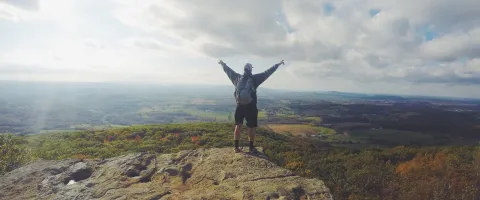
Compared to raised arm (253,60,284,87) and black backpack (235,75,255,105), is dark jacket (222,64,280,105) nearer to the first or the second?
raised arm (253,60,284,87)

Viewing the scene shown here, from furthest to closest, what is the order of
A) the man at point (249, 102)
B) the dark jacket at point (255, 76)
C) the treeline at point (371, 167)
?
the treeline at point (371, 167) → the dark jacket at point (255, 76) → the man at point (249, 102)

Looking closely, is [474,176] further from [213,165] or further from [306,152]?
[213,165]

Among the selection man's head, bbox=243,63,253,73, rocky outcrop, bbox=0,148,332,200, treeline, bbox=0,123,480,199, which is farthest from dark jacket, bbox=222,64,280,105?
treeline, bbox=0,123,480,199

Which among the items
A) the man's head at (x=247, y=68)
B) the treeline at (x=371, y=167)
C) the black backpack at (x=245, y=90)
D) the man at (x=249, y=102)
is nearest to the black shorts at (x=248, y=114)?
the man at (x=249, y=102)

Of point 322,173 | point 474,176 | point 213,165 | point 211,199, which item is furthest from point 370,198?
point 211,199

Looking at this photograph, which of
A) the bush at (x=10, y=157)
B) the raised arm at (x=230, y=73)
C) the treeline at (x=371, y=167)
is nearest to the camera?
the raised arm at (x=230, y=73)

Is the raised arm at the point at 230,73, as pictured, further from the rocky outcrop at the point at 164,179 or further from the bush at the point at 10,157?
the bush at the point at 10,157

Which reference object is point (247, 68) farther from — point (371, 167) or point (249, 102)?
Result: point (371, 167)

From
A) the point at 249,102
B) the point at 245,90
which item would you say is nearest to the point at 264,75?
the point at 245,90

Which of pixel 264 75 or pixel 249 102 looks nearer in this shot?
pixel 249 102
